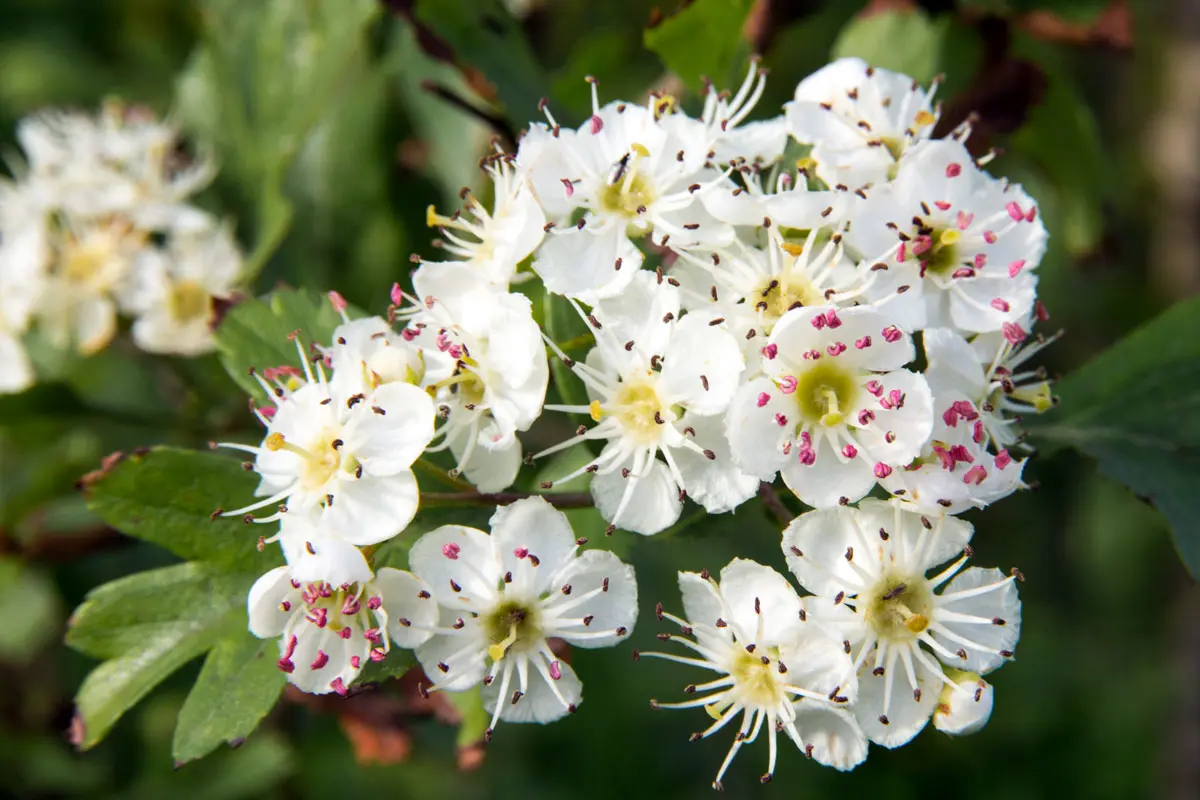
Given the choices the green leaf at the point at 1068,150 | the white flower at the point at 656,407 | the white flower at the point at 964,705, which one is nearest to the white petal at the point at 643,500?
the white flower at the point at 656,407

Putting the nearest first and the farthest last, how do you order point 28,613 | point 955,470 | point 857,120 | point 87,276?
point 955,470
point 857,120
point 87,276
point 28,613

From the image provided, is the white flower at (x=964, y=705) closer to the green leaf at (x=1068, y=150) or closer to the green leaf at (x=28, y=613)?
the green leaf at (x=1068, y=150)

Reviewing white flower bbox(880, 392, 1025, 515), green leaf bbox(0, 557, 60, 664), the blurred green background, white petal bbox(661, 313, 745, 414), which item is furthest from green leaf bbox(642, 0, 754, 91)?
green leaf bbox(0, 557, 60, 664)

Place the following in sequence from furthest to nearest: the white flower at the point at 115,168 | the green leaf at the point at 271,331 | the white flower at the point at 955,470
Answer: the white flower at the point at 115,168 < the green leaf at the point at 271,331 < the white flower at the point at 955,470

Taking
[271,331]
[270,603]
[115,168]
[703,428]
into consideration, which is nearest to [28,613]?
[115,168]

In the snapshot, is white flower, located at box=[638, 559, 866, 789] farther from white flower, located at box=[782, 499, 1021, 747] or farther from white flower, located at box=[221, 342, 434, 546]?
white flower, located at box=[221, 342, 434, 546]

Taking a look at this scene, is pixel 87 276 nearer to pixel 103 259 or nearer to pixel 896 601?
pixel 103 259
